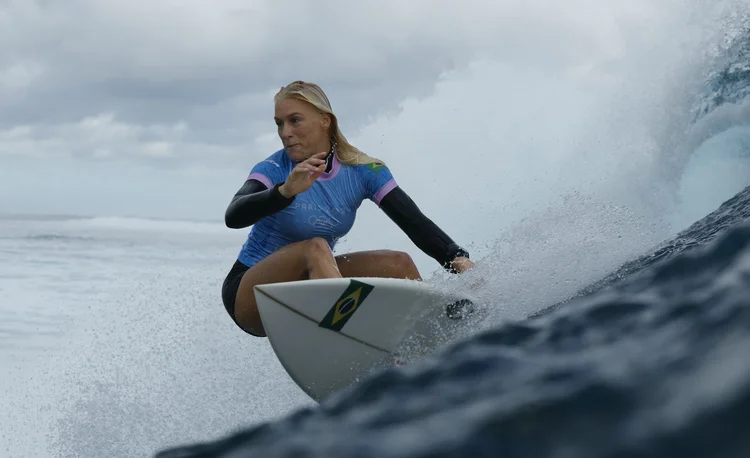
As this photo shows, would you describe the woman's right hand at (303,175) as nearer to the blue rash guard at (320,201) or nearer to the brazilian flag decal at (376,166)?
the blue rash guard at (320,201)

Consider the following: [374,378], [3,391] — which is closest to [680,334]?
[374,378]

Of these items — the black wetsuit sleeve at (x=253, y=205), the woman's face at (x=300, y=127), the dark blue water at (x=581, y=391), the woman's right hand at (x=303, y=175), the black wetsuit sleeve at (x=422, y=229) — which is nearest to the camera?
the dark blue water at (x=581, y=391)

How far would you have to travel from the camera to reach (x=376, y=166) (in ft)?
13.4

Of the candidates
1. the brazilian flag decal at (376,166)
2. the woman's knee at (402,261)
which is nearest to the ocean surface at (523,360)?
the woman's knee at (402,261)

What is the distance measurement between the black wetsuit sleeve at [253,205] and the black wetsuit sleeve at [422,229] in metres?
0.61

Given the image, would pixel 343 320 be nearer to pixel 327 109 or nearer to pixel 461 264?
pixel 461 264

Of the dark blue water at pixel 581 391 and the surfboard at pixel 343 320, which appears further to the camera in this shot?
the surfboard at pixel 343 320

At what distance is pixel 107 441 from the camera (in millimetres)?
5273

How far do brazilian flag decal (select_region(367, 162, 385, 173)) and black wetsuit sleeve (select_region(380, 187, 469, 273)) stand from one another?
0.43ft

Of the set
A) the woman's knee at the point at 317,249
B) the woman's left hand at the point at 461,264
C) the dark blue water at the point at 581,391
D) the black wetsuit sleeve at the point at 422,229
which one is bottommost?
the dark blue water at the point at 581,391

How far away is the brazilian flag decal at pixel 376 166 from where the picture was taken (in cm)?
407

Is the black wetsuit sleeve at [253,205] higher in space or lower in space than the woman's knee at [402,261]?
lower

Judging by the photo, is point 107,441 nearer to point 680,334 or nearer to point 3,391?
point 3,391

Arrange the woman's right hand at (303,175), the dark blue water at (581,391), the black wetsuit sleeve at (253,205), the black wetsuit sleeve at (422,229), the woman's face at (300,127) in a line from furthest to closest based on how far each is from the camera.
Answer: the black wetsuit sleeve at (422,229) → the woman's face at (300,127) → the black wetsuit sleeve at (253,205) → the woman's right hand at (303,175) → the dark blue water at (581,391)
